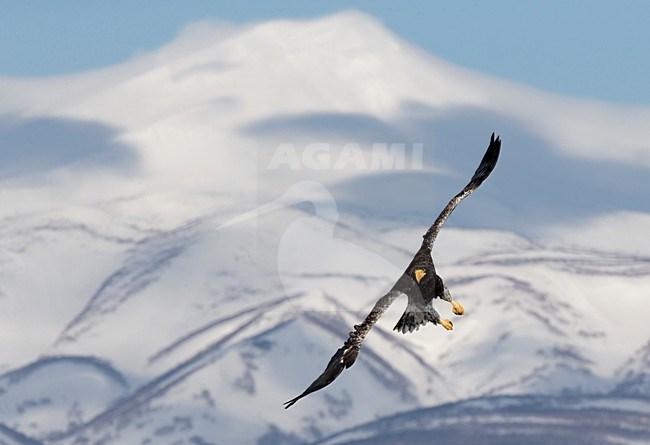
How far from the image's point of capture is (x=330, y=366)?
28.5 m

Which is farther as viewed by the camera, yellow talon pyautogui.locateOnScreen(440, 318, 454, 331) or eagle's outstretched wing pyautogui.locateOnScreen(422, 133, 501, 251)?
eagle's outstretched wing pyautogui.locateOnScreen(422, 133, 501, 251)

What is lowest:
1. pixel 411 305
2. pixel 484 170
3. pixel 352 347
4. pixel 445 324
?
pixel 352 347

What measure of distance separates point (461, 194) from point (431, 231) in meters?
3.38

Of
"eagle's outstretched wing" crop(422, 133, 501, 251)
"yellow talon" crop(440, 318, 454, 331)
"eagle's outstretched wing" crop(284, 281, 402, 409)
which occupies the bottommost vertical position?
"eagle's outstretched wing" crop(284, 281, 402, 409)

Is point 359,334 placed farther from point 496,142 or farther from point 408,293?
point 496,142

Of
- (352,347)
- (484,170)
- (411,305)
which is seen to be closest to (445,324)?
(411,305)

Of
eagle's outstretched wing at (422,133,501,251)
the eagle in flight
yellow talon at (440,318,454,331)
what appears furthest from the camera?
eagle's outstretched wing at (422,133,501,251)

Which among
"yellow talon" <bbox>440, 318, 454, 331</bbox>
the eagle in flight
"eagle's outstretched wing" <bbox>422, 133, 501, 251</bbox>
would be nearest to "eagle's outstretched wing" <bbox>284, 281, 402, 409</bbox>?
the eagle in flight

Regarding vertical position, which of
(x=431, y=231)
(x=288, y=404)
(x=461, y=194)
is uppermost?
(x=461, y=194)

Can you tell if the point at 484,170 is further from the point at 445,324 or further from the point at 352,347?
the point at 445,324

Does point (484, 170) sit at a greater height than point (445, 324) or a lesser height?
greater

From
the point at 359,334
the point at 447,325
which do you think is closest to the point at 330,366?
the point at 359,334

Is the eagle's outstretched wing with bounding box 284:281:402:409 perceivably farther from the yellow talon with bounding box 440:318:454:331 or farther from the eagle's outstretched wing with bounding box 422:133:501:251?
the eagle's outstretched wing with bounding box 422:133:501:251

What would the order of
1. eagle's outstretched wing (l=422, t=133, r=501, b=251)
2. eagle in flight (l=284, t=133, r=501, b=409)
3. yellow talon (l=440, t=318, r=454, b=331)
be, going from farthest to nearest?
1. eagle's outstretched wing (l=422, t=133, r=501, b=251)
2. eagle in flight (l=284, t=133, r=501, b=409)
3. yellow talon (l=440, t=318, r=454, b=331)
